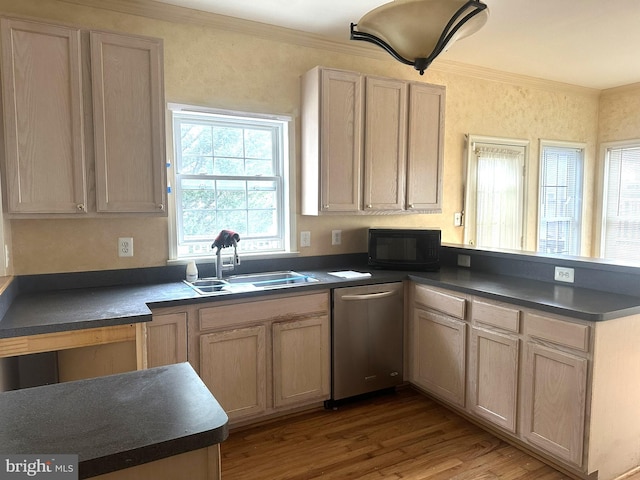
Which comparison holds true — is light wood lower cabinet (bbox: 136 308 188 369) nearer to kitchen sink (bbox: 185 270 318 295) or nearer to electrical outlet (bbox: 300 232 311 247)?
kitchen sink (bbox: 185 270 318 295)

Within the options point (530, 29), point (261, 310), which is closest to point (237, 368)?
point (261, 310)

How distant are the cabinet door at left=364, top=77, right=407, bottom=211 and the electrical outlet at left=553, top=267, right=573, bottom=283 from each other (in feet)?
3.98

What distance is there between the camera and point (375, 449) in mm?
2510

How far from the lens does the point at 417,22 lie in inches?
64.8

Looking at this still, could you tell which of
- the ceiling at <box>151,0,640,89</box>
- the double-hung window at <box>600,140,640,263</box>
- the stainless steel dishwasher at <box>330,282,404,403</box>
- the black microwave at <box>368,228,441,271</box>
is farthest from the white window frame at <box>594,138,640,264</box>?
the stainless steel dishwasher at <box>330,282,404,403</box>

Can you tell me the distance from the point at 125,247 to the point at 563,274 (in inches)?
108

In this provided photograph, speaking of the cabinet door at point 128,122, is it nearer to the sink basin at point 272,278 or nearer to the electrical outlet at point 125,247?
the electrical outlet at point 125,247

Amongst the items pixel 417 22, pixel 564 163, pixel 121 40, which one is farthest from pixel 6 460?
pixel 564 163

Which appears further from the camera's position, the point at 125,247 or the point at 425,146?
the point at 425,146

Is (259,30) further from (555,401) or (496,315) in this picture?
(555,401)

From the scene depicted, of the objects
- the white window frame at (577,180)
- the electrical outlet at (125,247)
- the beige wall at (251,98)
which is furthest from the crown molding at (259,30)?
the electrical outlet at (125,247)

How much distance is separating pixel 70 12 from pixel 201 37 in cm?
76

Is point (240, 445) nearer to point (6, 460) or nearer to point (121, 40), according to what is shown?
point (6, 460)

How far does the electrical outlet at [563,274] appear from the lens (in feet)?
8.86
